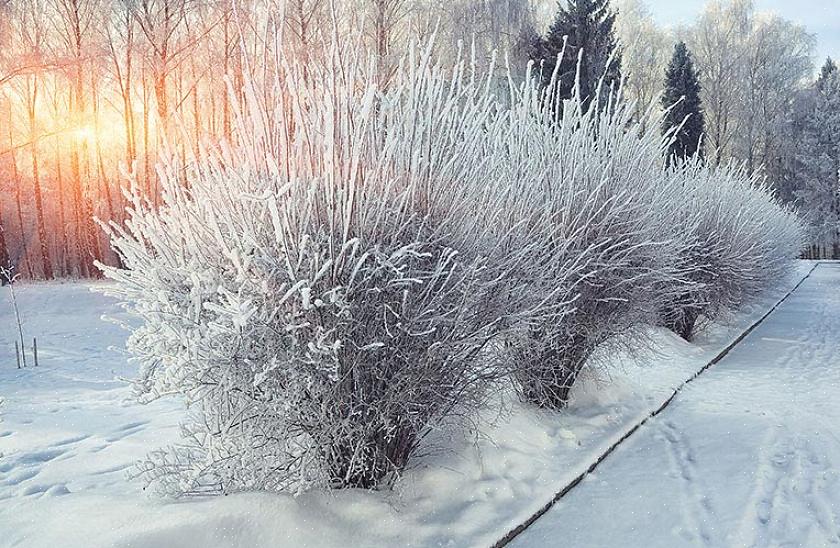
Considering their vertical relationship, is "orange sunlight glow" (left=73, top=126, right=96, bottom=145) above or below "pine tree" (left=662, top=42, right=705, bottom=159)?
below

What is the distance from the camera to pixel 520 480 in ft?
14.0

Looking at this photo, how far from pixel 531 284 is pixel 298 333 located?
82.2 inches

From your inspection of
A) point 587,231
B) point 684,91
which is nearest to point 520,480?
point 587,231

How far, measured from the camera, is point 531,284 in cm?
465

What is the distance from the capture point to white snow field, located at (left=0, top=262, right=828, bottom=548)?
3117mm

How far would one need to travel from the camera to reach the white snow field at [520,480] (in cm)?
312

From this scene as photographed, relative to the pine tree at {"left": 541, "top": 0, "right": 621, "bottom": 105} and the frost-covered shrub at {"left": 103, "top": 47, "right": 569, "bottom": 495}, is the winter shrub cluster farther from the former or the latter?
the pine tree at {"left": 541, "top": 0, "right": 621, "bottom": 105}

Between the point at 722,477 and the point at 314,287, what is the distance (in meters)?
3.22

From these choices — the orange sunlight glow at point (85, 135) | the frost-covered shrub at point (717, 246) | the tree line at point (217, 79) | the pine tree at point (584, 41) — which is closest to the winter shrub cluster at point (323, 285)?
the frost-covered shrub at point (717, 246)

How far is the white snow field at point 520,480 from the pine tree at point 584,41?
13069mm

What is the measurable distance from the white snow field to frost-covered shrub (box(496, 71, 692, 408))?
509 mm

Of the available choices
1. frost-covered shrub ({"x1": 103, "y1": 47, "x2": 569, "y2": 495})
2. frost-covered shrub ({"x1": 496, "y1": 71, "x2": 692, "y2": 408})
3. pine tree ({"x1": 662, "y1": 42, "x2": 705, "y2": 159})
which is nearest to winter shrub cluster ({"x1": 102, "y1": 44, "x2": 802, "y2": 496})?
frost-covered shrub ({"x1": 103, "y1": 47, "x2": 569, "y2": 495})

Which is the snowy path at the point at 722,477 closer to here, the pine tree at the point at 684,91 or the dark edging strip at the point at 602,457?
the dark edging strip at the point at 602,457

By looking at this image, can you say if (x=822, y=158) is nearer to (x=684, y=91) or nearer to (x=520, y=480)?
(x=684, y=91)
